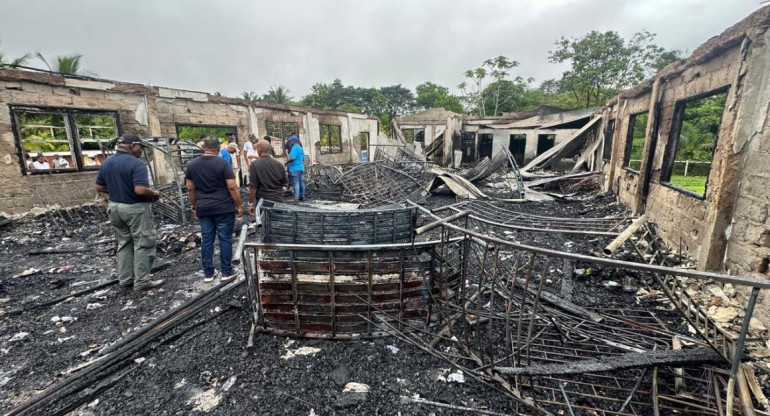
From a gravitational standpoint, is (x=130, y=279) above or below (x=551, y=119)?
below

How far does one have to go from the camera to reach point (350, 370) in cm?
242

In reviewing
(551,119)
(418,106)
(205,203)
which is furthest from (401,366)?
(418,106)

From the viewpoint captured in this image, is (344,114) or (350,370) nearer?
(350,370)

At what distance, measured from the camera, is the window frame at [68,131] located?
234 inches

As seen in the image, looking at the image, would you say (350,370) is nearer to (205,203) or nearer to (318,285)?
(318,285)

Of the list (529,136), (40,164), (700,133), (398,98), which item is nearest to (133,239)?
(40,164)

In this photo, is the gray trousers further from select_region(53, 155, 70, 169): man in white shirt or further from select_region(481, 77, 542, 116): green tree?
select_region(481, 77, 542, 116): green tree

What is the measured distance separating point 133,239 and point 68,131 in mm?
4984

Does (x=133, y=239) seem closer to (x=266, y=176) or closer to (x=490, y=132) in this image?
(x=266, y=176)

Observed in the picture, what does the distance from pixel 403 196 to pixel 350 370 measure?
6.41 m

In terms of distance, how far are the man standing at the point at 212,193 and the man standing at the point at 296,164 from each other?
3623mm

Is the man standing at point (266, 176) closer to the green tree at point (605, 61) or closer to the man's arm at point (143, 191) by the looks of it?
the man's arm at point (143, 191)

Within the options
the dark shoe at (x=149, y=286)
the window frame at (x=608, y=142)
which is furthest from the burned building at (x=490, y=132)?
the dark shoe at (x=149, y=286)

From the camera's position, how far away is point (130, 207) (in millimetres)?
3438
